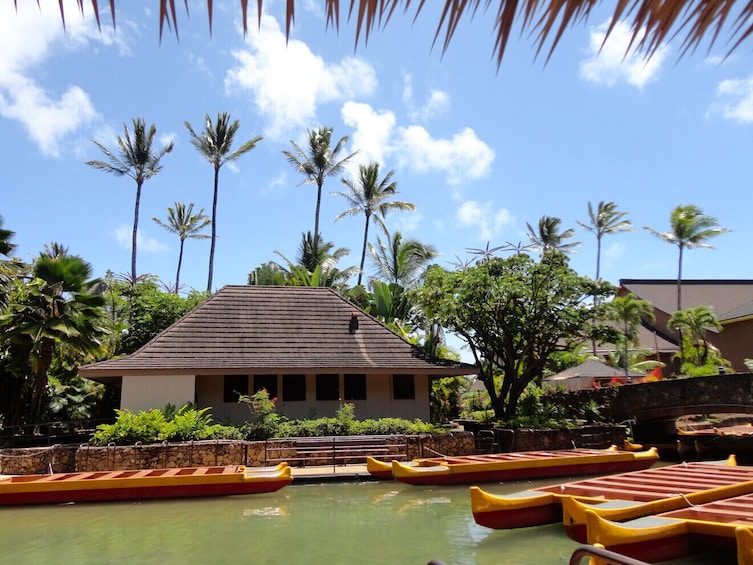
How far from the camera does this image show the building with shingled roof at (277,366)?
56.7 ft

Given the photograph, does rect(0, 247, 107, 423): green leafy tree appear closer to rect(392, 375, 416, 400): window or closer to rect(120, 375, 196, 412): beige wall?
rect(120, 375, 196, 412): beige wall

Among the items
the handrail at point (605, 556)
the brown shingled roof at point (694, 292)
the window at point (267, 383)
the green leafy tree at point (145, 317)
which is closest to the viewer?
the handrail at point (605, 556)

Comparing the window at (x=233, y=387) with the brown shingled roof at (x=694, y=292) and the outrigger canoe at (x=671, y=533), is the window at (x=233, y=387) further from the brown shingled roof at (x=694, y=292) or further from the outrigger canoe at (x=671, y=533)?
the brown shingled roof at (x=694, y=292)

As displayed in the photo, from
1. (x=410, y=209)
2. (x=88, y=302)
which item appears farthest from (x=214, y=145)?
(x=88, y=302)

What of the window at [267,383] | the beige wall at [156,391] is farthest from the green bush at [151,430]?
the window at [267,383]

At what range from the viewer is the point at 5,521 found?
10844mm

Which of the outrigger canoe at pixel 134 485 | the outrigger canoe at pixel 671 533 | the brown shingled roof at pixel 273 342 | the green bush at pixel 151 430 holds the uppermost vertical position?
the brown shingled roof at pixel 273 342

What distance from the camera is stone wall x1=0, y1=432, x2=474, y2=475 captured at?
14453 millimetres

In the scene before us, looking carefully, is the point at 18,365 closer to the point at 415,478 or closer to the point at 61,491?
the point at 61,491

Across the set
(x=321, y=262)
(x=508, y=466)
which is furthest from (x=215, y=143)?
(x=508, y=466)

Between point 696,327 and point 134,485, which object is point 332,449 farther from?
point 696,327

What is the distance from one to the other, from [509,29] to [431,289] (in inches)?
756

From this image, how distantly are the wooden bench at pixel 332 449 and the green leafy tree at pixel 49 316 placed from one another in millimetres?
6946

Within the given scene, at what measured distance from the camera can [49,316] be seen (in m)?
17.0
